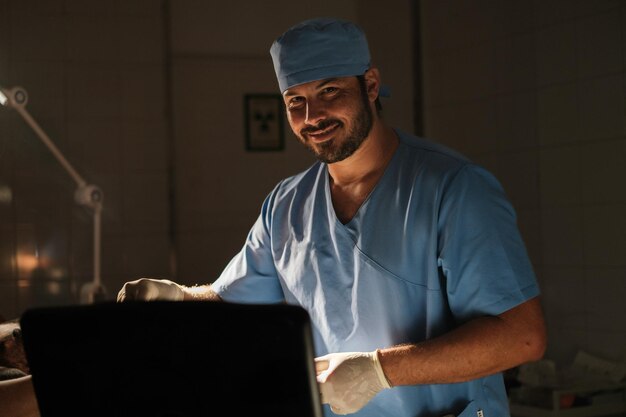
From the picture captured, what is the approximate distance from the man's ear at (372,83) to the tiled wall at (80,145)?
6.38 ft

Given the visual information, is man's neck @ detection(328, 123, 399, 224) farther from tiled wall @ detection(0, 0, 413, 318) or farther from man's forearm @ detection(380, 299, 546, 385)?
tiled wall @ detection(0, 0, 413, 318)

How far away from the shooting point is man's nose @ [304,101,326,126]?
63.9 inches

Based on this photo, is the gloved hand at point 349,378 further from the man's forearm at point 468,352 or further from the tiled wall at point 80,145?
the tiled wall at point 80,145

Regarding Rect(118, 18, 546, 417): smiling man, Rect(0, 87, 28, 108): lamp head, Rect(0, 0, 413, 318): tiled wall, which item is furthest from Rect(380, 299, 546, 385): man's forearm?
Rect(0, 0, 413, 318): tiled wall

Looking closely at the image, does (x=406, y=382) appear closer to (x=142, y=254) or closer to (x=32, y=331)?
(x=32, y=331)

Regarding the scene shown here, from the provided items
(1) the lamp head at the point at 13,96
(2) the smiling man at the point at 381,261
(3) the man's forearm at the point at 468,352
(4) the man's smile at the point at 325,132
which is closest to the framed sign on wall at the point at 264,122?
(1) the lamp head at the point at 13,96

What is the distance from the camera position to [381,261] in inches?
61.9

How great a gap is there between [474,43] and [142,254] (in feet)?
5.37

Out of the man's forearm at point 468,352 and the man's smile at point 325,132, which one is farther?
the man's smile at point 325,132

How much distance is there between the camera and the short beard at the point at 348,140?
164 cm

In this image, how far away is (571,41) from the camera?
114 inches

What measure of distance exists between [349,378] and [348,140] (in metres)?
0.52

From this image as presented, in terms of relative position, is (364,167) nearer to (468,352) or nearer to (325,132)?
(325,132)

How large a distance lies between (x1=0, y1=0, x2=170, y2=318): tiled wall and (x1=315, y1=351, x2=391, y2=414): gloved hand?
2219 mm
